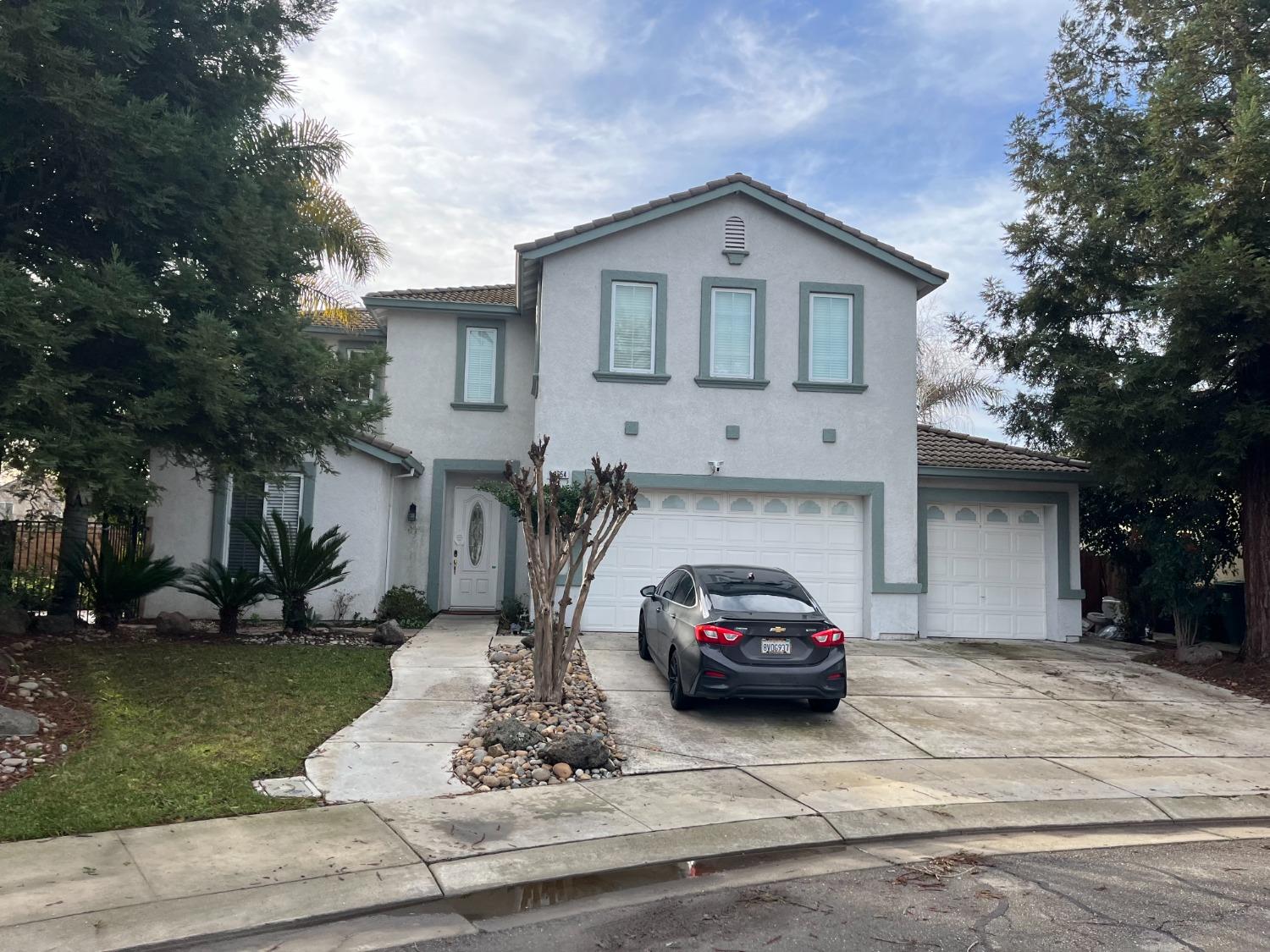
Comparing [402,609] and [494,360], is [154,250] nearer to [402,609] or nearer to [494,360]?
[402,609]

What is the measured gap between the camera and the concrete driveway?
29.9 ft

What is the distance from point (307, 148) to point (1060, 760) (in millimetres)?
10685

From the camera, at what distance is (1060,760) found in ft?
30.2

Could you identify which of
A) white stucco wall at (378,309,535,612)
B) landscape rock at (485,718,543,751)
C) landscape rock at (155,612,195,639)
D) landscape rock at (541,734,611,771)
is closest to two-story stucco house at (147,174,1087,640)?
white stucco wall at (378,309,535,612)

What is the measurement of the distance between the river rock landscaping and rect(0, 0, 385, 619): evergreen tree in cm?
392

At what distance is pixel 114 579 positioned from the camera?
521 inches

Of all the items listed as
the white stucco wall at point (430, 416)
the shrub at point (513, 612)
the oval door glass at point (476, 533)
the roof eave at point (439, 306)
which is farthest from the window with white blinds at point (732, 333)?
the oval door glass at point (476, 533)

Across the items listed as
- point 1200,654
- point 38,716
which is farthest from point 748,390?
point 38,716

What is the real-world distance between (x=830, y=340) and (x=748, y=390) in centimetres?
160

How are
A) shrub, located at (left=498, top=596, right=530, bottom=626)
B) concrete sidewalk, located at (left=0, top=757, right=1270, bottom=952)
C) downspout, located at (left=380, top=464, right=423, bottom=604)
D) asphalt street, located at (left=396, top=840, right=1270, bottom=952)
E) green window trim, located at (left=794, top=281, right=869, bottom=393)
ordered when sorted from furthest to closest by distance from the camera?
downspout, located at (left=380, top=464, right=423, bottom=604), shrub, located at (left=498, top=596, right=530, bottom=626), green window trim, located at (left=794, top=281, right=869, bottom=393), concrete sidewalk, located at (left=0, top=757, right=1270, bottom=952), asphalt street, located at (left=396, top=840, right=1270, bottom=952)

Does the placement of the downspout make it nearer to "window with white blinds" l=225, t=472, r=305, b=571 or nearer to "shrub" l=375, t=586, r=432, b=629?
"shrub" l=375, t=586, r=432, b=629

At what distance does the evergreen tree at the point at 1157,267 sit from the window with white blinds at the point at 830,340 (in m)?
2.59

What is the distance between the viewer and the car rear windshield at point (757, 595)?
32.8 feet

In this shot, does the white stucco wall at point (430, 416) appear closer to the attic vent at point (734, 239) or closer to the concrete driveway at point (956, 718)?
the attic vent at point (734, 239)
